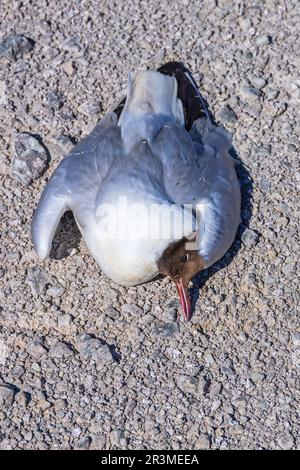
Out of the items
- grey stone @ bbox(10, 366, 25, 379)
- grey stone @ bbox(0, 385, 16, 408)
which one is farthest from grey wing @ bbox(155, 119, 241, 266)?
grey stone @ bbox(0, 385, 16, 408)

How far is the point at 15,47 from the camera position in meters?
6.85

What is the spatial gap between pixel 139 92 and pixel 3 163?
0.95 m

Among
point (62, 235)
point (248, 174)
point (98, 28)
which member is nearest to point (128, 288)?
point (62, 235)

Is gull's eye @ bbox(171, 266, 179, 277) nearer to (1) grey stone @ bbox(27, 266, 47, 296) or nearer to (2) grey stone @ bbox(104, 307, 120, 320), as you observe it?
(2) grey stone @ bbox(104, 307, 120, 320)

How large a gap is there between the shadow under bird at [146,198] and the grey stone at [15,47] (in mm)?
1089

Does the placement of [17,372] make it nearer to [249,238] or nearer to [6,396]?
→ [6,396]

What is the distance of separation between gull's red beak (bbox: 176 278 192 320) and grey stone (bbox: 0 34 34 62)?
7.04ft

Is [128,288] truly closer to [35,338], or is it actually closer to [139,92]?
[35,338]

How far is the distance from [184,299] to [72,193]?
2.82ft

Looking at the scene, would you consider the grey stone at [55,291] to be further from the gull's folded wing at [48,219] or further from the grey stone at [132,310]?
the grey stone at [132,310]

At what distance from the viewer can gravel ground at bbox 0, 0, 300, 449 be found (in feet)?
17.4

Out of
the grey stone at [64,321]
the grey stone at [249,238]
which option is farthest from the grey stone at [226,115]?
the grey stone at [64,321]

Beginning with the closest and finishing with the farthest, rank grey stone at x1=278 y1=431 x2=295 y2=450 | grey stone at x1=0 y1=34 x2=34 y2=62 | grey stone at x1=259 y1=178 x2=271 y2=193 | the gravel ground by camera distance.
Result: grey stone at x1=278 y1=431 x2=295 y2=450 → the gravel ground → grey stone at x1=259 y1=178 x2=271 y2=193 → grey stone at x1=0 y1=34 x2=34 y2=62

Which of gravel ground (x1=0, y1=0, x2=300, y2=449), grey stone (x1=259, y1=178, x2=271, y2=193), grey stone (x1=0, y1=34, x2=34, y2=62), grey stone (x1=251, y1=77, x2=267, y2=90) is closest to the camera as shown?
gravel ground (x1=0, y1=0, x2=300, y2=449)
